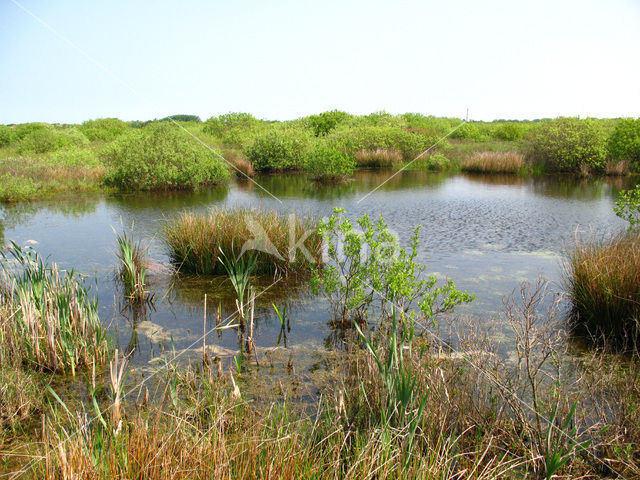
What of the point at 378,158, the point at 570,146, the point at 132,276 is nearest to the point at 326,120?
the point at 378,158

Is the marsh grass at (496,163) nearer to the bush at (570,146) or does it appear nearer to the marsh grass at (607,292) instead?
the bush at (570,146)

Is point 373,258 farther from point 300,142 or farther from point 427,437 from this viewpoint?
point 300,142

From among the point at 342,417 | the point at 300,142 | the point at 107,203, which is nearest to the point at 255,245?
the point at 342,417

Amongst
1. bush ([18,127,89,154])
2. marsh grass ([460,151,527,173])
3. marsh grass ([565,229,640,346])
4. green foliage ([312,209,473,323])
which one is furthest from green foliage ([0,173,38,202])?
marsh grass ([460,151,527,173])

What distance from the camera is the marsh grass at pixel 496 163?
22.8 metres

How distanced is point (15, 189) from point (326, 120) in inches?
1273

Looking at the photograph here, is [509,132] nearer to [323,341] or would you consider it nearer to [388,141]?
[388,141]

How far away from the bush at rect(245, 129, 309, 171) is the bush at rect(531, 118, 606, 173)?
11.5 metres

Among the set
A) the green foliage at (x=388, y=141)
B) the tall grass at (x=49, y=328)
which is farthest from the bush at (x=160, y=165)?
the tall grass at (x=49, y=328)

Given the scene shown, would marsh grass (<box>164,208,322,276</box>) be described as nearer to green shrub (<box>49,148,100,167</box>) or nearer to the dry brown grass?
green shrub (<box>49,148,100,167</box>)

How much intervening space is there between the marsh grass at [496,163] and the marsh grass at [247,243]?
18046 mm

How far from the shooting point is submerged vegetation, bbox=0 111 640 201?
644 inches

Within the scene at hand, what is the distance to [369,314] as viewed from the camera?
5.66 metres

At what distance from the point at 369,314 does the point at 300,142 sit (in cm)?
2003
